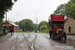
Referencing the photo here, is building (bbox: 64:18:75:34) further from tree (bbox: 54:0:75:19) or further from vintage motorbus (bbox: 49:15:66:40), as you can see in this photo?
vintage motorbus (bbox: 49:15:66:40)

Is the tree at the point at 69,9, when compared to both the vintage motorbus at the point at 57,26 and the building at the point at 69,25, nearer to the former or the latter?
the building at the point at 69,25

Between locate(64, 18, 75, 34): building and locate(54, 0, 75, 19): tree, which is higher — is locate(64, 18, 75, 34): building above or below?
below

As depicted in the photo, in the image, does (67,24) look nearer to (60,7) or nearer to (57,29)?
(60,7)

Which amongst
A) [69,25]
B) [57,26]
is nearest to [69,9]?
[57,26]

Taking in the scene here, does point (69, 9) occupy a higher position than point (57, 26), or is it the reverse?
point (69, 9)

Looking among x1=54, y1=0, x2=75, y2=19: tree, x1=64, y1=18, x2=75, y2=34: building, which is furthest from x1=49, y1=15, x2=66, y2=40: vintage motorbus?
x1=64, y1=18, x2=75, y2=34: building

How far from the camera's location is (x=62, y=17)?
17891 millimetres

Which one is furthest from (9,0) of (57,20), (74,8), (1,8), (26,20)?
(26,20)

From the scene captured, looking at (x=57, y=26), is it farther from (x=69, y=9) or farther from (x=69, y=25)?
(x=69, y=25)

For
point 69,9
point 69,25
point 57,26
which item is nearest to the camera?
point 57,26

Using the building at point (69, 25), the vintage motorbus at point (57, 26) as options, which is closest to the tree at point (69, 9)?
the building at point (69, 25)

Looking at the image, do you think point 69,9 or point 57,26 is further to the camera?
point 69,9

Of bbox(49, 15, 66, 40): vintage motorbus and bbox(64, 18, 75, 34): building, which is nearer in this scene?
bbox(49, 15, 66, 40): vintage motorbus

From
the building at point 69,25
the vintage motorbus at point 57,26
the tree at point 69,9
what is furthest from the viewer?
the building at point 69,25
